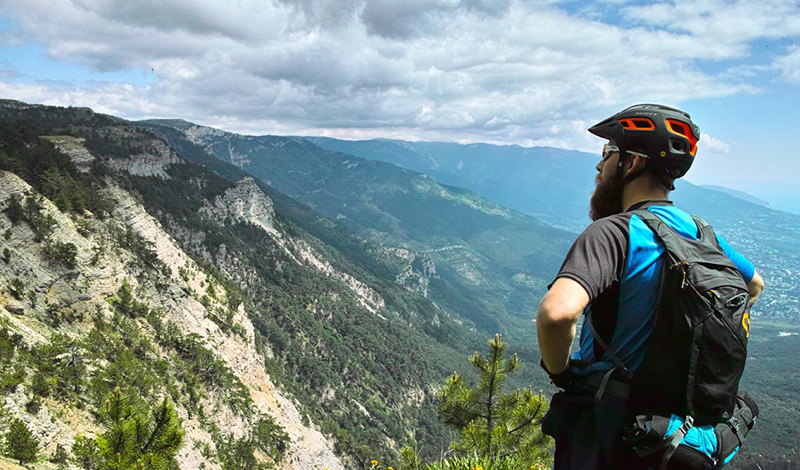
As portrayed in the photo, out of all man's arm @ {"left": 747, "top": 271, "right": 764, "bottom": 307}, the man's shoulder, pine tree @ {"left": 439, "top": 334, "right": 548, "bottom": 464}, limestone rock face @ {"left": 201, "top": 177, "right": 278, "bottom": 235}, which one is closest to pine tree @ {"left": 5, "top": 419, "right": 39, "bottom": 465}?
pine tree @ {"left": 439, "top": 334, "right": 548, "bottom": 464}

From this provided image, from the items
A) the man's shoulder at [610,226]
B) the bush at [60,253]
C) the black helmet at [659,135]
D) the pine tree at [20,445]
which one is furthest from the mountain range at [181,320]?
the black helmet at [659,135]

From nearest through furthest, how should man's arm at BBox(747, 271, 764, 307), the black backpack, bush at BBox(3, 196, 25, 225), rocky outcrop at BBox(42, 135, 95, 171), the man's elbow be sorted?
the man's elbow
the black backpack
man's arm at BBox(747, 271, 764, 307)
bush at BBox(3, 196, 25, 225)
rocky outcrop at BBox(42, 135, 95, 171)

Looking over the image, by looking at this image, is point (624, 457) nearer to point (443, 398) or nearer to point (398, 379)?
point (443, 398)

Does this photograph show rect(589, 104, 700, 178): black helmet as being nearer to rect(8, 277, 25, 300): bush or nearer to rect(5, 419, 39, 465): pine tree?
rect(5, 419, 39, 465): pine tree

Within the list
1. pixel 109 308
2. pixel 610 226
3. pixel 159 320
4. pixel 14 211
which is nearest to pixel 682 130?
pixel 610 226

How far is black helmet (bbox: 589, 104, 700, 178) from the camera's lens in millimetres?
3086

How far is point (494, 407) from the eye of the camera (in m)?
9.08

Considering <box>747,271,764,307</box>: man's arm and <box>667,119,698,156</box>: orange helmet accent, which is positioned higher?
<box>667,119,698,156</box>: orange helmet accent

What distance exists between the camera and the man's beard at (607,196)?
10.6 ft

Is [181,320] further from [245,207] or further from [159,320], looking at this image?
[245,207]

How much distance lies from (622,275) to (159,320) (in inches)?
1464

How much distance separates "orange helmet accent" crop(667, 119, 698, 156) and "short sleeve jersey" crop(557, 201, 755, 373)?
0.94 metres

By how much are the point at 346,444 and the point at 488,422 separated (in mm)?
59380

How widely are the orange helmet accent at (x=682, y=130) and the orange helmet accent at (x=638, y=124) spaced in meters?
0.14
